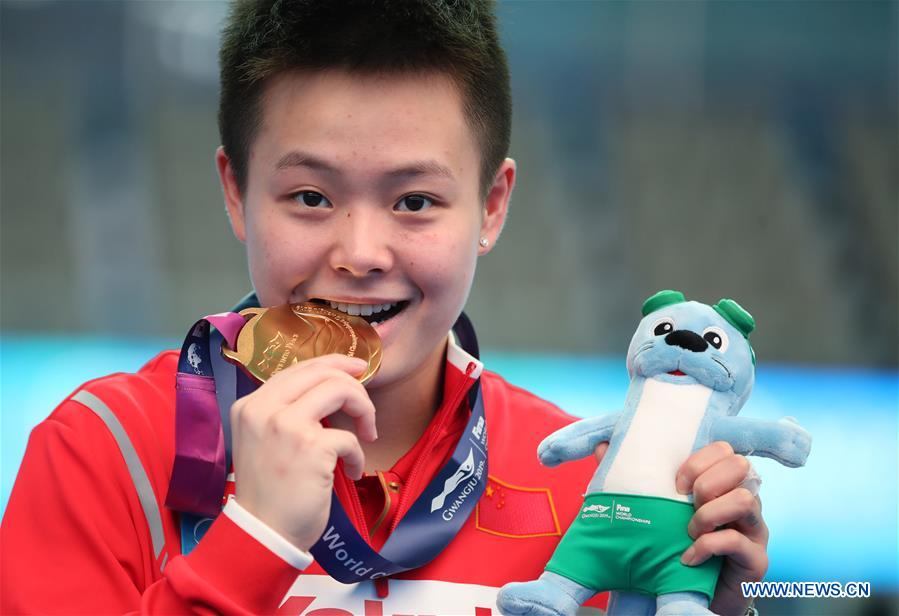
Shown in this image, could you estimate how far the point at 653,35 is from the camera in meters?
8.34

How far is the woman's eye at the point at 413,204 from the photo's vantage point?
164 centimetres

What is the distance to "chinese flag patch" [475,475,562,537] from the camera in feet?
6.02

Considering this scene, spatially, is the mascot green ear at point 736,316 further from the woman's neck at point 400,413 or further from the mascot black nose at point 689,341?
the woman's neck at point 400,413

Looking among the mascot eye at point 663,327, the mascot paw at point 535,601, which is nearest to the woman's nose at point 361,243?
the mascot eye at point 663,327

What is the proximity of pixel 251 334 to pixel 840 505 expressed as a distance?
4.31m

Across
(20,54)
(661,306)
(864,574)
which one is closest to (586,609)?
(661,306)

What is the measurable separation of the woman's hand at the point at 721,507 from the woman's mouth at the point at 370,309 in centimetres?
55

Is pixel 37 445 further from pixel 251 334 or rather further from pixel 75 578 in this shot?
pixel 251 334

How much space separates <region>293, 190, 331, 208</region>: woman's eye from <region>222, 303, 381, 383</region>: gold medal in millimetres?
159

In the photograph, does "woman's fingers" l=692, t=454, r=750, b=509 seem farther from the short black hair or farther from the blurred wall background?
the blurred wall background

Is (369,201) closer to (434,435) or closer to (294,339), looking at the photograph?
(294,339)

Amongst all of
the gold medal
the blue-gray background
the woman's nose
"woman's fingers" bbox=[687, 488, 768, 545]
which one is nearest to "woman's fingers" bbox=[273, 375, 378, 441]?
the gold medal

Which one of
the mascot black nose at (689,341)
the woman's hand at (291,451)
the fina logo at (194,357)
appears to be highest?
the mascot black nose at (689,341)

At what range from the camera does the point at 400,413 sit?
1.95 m
